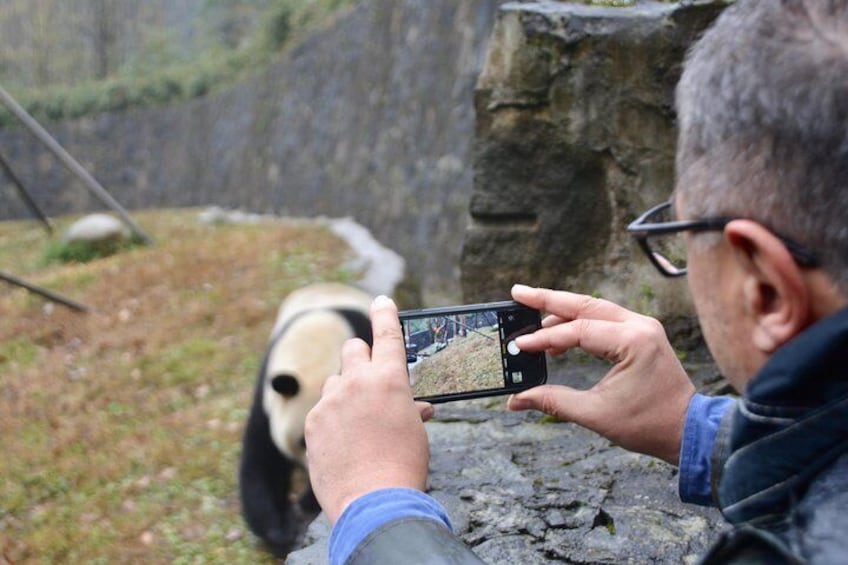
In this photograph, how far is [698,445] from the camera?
4.86 ft

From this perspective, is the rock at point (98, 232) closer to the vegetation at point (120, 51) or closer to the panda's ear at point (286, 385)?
the vegetation at point (120, 51)

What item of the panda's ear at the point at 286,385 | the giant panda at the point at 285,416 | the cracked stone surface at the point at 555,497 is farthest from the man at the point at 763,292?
the panda's ear at the point at 286,385

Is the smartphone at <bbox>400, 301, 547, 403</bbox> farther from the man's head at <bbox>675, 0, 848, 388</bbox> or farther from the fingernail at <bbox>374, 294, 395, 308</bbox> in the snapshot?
the man's head at <bbox>675, 0, 848, 388</bbox>

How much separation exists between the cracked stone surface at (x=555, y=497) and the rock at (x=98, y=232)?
8958 mm

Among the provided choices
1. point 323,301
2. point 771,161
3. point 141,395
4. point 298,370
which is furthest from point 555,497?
point 141,395

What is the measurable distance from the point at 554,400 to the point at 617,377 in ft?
0.39

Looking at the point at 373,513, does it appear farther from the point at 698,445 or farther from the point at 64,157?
the point at 64,157

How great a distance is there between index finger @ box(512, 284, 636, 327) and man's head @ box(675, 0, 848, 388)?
1.68 ft

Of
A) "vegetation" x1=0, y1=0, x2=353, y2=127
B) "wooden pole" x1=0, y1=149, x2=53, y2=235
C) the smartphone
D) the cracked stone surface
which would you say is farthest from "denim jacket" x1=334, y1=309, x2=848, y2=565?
"vegetation" x1=0, y1=0, x2=353, y2=127

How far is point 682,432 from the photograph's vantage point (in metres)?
1.49

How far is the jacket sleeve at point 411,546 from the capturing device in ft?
3.25

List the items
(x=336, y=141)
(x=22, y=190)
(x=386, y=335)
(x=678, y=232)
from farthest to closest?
(x=336, y=141), (x=22, y=190), (x=386, y=335), (x=678, y=232)

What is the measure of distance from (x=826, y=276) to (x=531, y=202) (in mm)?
2404

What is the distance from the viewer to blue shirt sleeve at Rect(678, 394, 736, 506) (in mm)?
1477
